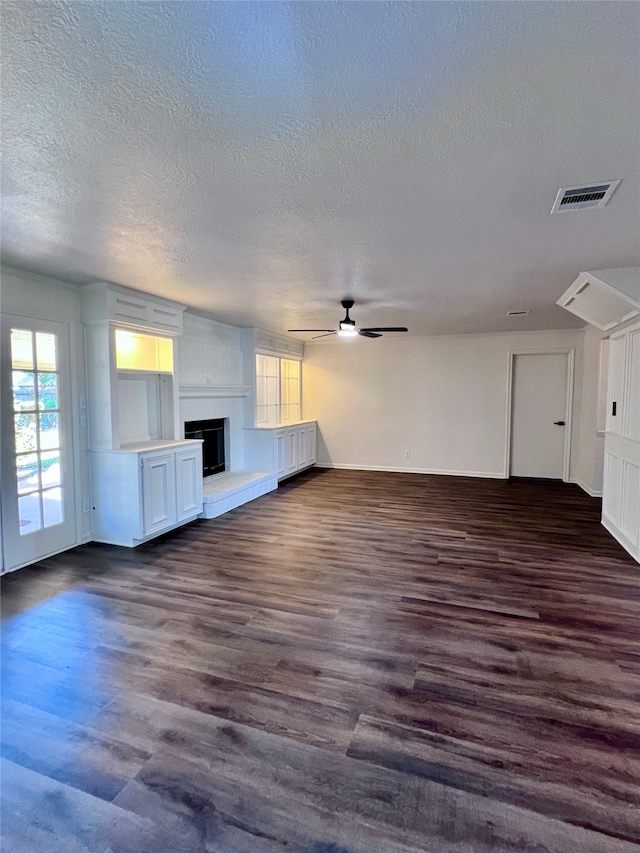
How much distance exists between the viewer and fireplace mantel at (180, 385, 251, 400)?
5.29 metres

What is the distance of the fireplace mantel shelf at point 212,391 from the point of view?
5293 mm

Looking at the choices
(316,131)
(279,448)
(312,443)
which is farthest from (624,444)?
(312,443)

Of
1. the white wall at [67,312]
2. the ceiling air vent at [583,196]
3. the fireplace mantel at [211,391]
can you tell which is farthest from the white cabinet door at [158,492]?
the ceiling air vent at [583,196]

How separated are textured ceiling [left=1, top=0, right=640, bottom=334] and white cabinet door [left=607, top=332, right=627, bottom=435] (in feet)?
4.94

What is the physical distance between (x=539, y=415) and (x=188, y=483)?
228 inches

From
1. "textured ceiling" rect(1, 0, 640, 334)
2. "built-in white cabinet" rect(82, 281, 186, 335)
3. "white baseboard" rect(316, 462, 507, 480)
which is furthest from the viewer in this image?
"white baseboard" rect(316, 462, 507, 480)

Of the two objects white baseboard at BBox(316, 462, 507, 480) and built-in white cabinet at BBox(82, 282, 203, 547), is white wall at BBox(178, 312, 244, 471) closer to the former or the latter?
built-in white cabinet at BBox(82, 282, 203, 547)

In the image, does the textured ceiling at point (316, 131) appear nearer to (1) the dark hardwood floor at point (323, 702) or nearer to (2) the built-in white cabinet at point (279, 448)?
(1) the dark hardwood floor at point (323, 702)

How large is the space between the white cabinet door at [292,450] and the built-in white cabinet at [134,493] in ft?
9.04

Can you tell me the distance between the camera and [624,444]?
163 inches

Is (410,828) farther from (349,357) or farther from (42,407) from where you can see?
(349,357)

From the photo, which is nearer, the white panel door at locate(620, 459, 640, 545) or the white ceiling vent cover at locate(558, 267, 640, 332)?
the white ceiling vent cover at locate(558, 267, 640, 332)

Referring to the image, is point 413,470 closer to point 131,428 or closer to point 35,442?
point 131,428

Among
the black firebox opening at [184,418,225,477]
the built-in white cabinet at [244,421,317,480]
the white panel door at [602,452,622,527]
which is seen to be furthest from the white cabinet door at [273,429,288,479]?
the white panel door at [602,452,622,527]
